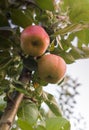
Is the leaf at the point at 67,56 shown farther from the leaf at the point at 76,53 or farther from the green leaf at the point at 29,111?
the green leaf at the point at 29,111

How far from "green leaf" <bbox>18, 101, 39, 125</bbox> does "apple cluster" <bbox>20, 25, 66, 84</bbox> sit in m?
0.09

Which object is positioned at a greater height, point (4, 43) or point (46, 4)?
point (46, 4)

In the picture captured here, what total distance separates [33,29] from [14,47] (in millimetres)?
81

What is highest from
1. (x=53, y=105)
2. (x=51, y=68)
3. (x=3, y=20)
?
(x=3, y=20)

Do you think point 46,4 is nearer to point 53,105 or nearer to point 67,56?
point 67,56

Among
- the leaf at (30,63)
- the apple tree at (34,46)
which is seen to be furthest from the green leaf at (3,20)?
the leaf at (30,63)

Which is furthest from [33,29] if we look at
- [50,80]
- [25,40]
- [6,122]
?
[6,122]

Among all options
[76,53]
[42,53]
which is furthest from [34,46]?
[76,53]

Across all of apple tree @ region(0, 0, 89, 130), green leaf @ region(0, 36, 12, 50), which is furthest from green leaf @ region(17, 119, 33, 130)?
green leaf @ region(0, 36, 12, 50)

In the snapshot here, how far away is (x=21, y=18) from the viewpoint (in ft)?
3.41

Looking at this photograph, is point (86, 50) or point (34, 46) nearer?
point (34, 46)

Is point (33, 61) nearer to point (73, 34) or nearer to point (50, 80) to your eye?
point (50, 80)

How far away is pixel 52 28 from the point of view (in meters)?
1.04

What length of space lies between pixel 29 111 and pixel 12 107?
161 mm
